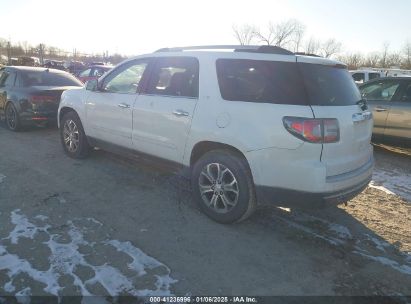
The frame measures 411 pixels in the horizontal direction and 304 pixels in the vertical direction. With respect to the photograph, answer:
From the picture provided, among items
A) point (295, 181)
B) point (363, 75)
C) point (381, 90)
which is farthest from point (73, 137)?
point (363, 75)

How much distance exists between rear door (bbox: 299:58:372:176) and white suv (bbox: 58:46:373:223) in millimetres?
10

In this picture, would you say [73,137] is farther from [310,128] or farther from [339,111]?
[339,111]

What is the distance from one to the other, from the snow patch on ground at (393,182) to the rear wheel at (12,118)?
7125 mm

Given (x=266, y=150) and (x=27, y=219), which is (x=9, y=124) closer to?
(x=27, y=219)

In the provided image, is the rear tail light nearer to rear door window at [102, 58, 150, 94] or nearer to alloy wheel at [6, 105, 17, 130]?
rear door window at [102, 58, 150, 94]

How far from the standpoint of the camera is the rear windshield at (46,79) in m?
8.45

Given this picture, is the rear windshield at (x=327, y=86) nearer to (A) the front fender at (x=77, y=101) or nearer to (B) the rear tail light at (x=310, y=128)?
(B) the rear tail light at (x=310, y=128)

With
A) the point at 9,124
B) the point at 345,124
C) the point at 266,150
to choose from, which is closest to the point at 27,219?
the point at 266,150

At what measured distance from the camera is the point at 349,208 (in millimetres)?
4754

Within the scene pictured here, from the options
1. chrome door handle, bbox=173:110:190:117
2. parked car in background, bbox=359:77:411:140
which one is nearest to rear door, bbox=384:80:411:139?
parked car in background, bbox=359:77:411:140

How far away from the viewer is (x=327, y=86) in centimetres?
378

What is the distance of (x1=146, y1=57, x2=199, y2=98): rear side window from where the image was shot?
4.37 meters

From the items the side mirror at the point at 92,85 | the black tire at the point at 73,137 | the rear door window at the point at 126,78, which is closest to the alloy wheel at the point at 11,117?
the black tire at the point at 73,137

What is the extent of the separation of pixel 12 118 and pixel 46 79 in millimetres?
1145
